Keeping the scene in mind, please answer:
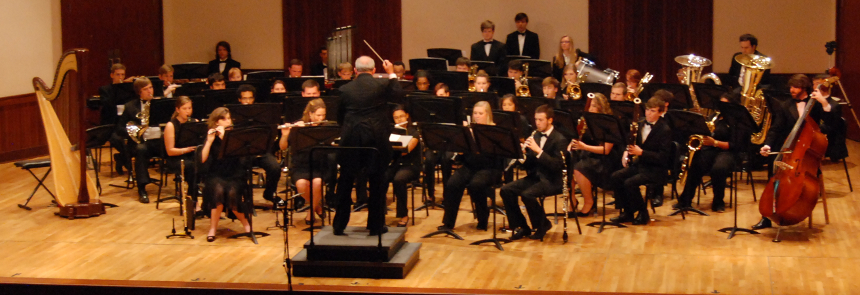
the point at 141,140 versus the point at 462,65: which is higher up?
the point at 462,65

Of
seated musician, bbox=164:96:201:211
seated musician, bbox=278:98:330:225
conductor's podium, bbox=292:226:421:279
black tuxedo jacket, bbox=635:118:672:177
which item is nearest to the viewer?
conductor's podium, bbox=292:226:421:279

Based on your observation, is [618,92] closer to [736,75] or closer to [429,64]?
[736,75]

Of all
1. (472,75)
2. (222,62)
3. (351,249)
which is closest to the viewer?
(351,249)

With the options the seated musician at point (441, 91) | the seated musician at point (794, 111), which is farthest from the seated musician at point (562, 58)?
the seated musician at point (794, 111)

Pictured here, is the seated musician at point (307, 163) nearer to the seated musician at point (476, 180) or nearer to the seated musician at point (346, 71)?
the seated musician at point (476, 180)

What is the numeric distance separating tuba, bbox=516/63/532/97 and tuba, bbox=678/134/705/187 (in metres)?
2.30

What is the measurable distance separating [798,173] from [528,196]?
75.3 inches

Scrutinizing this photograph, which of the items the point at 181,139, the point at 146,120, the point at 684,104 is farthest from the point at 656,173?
the point at 146,120

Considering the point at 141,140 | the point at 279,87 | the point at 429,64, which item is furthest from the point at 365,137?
the point at 429,64

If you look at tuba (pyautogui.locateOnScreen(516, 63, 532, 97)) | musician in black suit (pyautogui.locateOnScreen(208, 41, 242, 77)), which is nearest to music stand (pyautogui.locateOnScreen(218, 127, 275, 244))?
tuba (pyautogui.locateOnScreen(516, 63, 532, 97))

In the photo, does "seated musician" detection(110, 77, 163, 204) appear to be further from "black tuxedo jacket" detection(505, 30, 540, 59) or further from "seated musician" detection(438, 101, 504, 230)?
"black tuxedo jacket" detection(505, 30, 540, 59)

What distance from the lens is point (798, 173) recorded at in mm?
6297

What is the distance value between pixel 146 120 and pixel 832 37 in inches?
351

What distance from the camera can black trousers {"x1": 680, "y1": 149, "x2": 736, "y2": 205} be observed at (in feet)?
24.8
